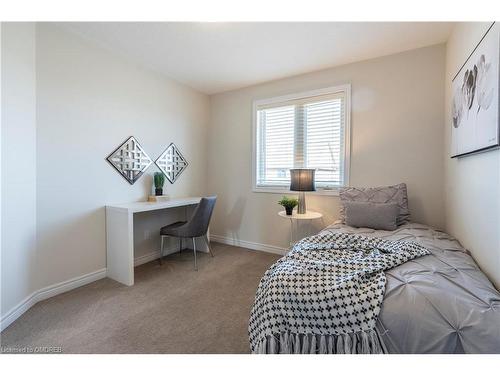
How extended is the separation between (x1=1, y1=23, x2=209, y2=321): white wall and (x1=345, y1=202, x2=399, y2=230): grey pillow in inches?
93.1

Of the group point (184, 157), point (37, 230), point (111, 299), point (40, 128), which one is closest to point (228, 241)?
point (184, 157)

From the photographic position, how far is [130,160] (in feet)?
8.63

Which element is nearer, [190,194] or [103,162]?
[103,162]

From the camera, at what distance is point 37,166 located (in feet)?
6.22

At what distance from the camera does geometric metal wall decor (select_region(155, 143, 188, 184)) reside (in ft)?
9.88

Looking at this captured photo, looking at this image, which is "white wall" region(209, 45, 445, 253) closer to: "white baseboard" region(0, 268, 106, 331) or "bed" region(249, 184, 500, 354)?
"bed" region(249, 184, 500, 354)

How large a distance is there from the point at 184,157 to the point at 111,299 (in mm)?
2000

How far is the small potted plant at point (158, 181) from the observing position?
282cm

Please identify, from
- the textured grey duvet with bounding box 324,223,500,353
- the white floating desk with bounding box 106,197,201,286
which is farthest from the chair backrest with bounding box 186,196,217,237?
the textured grey duvet with bounding box 324,223,500,353

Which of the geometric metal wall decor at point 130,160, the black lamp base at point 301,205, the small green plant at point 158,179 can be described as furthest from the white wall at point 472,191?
the geometric metal wall decor at point 130,160

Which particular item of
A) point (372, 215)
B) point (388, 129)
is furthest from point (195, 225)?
point (388, 129)

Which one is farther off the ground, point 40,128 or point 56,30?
point 56,30
